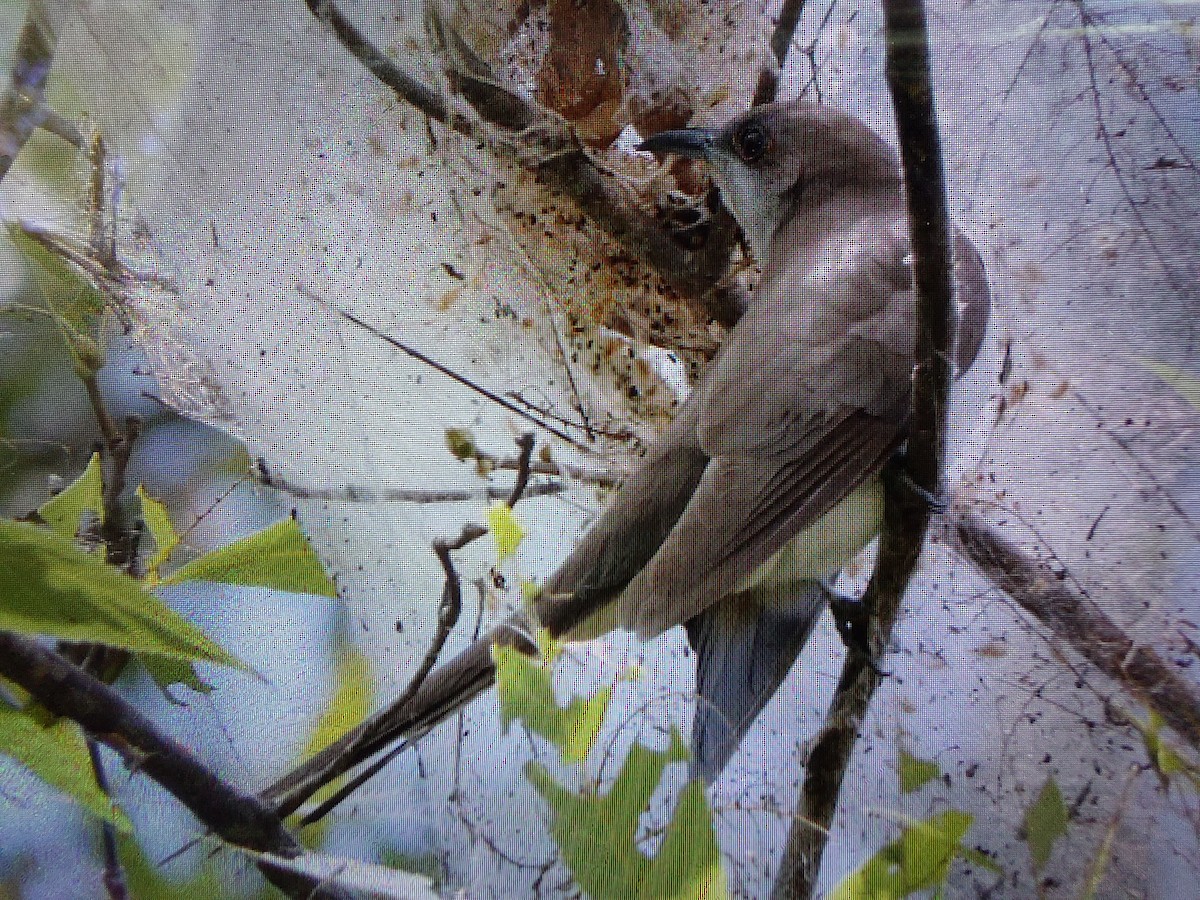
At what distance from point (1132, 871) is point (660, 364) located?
0.28 metres

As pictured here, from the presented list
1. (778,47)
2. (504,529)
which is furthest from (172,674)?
(778,47)

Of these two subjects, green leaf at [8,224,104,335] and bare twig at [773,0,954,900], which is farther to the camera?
green leaf at [8,224,104,335]

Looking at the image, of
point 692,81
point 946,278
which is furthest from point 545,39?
point 946,278

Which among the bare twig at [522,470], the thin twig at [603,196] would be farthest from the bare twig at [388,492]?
the thin twig at [603,196]

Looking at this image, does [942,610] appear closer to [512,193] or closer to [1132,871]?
[1132,871]

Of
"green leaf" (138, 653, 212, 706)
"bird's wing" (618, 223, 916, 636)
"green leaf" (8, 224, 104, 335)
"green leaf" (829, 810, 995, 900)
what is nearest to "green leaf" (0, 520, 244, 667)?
"green leaf" (138, 653, 212, 706)

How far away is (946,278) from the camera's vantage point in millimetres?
376

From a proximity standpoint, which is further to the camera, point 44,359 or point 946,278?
point 44,359

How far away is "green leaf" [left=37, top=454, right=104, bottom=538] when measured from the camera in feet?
1.48

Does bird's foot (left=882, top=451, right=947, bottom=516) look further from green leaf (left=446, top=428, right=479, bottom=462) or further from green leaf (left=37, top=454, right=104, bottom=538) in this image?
green leaf (left=37, top=454, right=104, bottom=538)

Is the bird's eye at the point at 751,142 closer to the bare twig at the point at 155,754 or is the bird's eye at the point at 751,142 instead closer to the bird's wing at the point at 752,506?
the bird's wing at the point at 752,506

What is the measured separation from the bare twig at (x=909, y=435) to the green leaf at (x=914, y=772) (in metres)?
0.02

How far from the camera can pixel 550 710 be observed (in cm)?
41

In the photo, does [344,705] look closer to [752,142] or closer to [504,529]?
[504,529]
